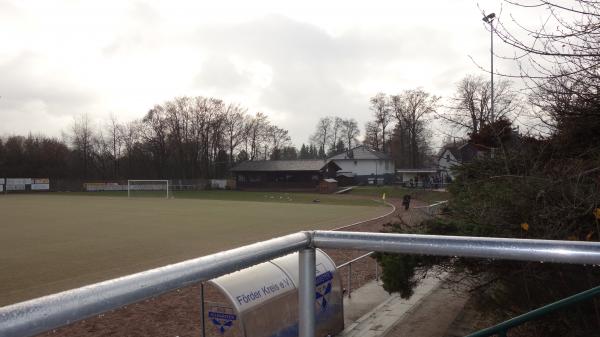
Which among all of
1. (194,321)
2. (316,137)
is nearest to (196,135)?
(316,137)

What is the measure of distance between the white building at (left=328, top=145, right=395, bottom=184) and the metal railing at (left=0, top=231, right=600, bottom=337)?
8393 cm

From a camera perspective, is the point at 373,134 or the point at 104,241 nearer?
the point at 104,241

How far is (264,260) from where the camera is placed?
1.72 m

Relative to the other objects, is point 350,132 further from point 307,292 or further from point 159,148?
point 307,292

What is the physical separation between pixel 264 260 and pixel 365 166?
285 ft

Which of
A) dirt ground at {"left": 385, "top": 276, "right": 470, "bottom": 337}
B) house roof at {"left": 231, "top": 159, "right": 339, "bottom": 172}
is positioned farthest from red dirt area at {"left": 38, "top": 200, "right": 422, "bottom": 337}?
house roof at {"left": 231, "top": 159, "right": 339, "bottom": 172}

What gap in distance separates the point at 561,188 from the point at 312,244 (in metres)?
3.97

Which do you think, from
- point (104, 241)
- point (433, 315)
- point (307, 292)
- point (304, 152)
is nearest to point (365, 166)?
point (304, 152)

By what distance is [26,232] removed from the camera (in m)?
23.3

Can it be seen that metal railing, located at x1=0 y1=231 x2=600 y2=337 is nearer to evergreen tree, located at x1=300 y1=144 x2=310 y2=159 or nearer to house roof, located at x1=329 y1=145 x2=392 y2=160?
house roof, located at x1=329 y1=145 x2=392 y2=160

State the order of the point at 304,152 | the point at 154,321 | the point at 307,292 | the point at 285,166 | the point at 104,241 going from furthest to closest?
1. the point at 304,152
2. the point at 285,166
3. the point at 104,241
4. the point at 154,321
5. the point at 307,292

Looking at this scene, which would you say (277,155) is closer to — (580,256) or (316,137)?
(316,137)

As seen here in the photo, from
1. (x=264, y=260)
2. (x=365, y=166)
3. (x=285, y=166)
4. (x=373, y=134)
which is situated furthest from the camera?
(x=373, y=134)

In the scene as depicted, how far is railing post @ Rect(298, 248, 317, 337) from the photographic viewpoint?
1964 millimetres
